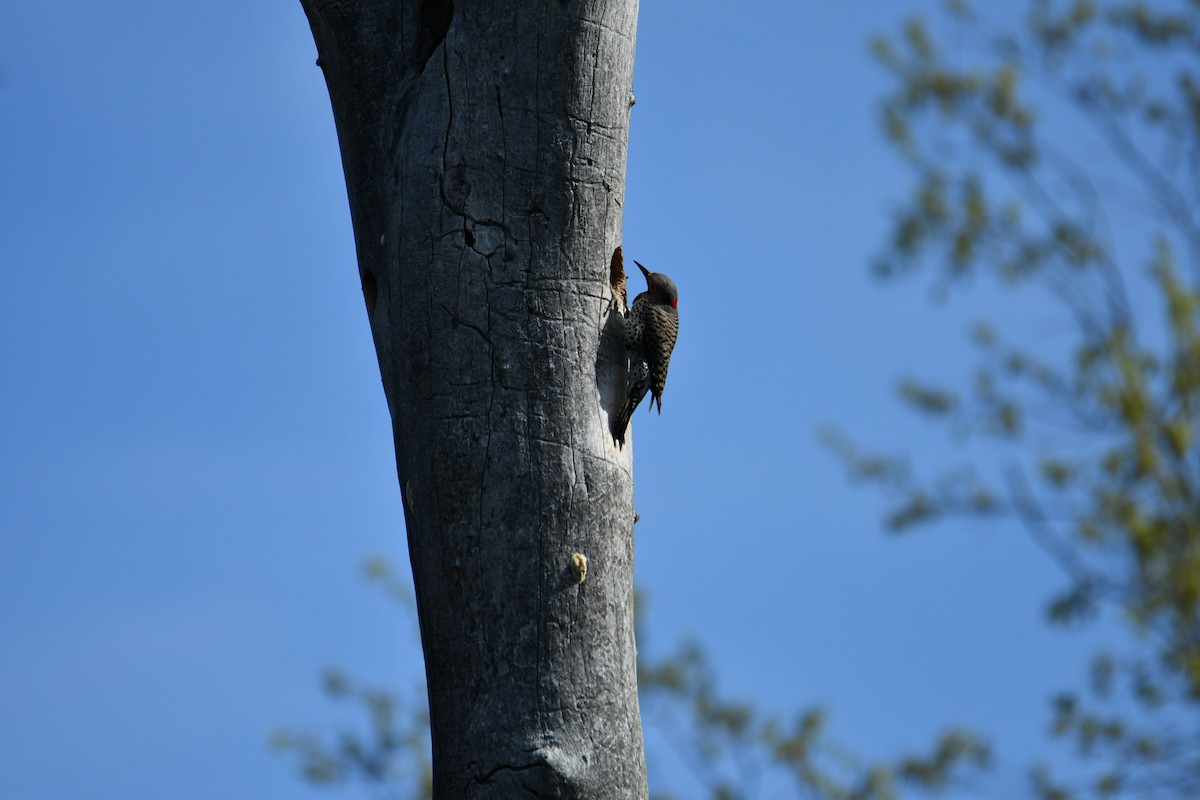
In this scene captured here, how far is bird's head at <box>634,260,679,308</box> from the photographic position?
451 centimetres

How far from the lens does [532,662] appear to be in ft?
10.5

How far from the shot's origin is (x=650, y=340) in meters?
4.03

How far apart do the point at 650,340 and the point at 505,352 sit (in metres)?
0.75

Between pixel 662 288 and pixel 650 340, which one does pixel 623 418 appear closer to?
pixel 650 340

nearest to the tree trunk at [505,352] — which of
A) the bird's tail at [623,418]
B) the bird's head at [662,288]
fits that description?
the bird's tail at [623,418]

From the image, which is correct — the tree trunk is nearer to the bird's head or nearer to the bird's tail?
the bird's tail

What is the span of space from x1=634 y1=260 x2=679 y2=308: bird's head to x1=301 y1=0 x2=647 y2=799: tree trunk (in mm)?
850

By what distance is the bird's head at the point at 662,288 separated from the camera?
4.51 meters

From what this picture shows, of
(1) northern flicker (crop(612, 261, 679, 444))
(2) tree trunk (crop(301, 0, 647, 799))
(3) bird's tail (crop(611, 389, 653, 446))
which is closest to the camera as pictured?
(2) tree trunk (crop(301, 0, 647, 799))

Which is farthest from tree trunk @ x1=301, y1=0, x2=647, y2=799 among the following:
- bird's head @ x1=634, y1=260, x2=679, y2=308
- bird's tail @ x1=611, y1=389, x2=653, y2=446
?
bird's head @ x1=634, y1=260, x2=679, y2=308

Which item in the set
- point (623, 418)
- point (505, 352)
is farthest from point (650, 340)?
point (505, 352)

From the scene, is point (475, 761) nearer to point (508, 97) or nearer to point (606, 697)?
point (606, 697)

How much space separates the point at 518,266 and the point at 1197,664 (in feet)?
27.9

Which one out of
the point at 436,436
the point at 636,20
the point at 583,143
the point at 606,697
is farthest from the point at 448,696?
the point at 636,20
